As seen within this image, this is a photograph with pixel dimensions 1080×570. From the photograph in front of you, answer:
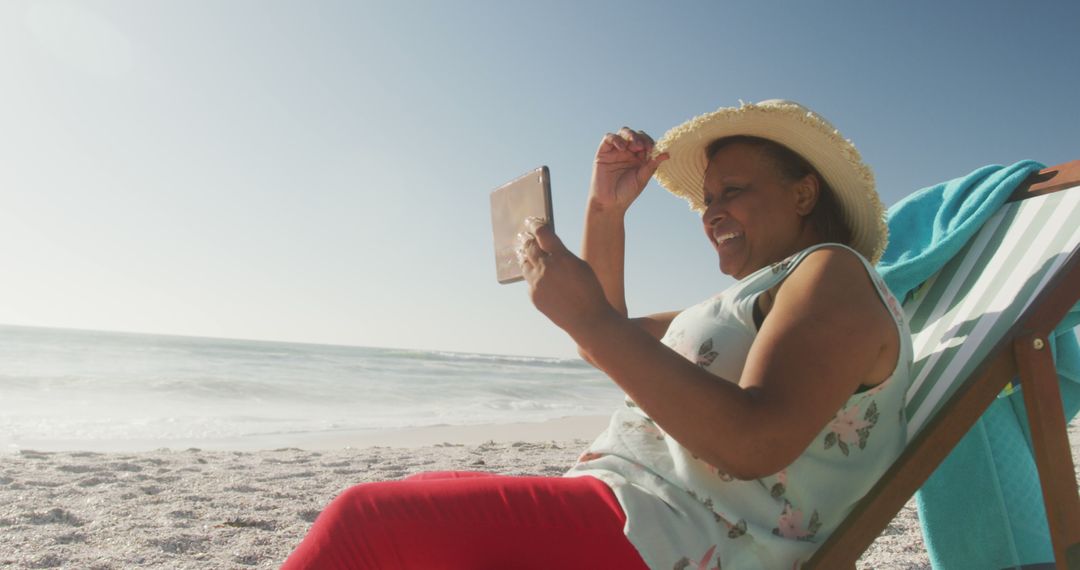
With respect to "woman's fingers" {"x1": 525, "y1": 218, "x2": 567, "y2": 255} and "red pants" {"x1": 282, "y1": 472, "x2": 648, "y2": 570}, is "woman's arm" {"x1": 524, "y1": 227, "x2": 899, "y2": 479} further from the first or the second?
"red pants" {"x1": 282, "y1": 472, "x2": 648, "y2": 570}

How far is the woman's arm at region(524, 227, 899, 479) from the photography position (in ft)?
3.67

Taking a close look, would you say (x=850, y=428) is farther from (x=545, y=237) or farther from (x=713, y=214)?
(x=545, y=237)

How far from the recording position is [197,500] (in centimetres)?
417

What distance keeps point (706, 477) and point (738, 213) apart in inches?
24.7

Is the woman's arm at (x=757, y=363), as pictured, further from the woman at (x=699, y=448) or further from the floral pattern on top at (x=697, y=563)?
the floral pattern on top at (x=697, y=563)

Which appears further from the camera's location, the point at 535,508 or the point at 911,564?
the point at 911,564

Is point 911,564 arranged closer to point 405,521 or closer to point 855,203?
point 855,203

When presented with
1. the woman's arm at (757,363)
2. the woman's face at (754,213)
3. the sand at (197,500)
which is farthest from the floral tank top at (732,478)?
the sand at (197,500)

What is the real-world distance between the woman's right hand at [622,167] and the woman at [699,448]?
55cm

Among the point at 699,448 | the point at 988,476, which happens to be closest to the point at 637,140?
the point at 699,448

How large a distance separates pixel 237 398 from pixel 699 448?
12.3m

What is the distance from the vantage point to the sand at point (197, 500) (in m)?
3.21

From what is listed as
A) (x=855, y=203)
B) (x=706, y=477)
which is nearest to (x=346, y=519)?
(x=706, y=477)

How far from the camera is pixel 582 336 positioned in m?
1.24
